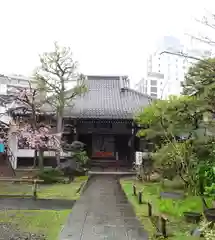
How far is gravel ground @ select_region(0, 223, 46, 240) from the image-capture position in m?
7.35

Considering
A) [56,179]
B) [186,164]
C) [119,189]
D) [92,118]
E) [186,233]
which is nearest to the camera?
[186,233]

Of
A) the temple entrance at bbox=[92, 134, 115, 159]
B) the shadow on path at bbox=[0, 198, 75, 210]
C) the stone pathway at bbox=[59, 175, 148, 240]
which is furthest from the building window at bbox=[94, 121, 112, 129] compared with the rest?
the shadow on path at bbox=[0, 198, 75, 210]

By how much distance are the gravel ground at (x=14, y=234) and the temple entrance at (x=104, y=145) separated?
18707 millimetres

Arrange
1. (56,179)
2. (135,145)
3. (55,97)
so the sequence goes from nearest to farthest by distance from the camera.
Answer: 1. (56,179)
2. (55,97)
3. (135,145)

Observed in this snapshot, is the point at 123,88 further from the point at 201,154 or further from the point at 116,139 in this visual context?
the point at 201,154

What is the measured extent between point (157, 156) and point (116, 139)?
14602mm

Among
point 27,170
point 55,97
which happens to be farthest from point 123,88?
point 27,170

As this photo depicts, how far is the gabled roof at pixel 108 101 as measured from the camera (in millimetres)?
24969

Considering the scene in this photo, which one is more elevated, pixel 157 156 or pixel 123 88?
pixel 123 88

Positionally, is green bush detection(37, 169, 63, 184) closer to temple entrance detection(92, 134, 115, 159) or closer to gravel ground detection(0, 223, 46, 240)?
temple entrance detection(92, 134, 115, 159)

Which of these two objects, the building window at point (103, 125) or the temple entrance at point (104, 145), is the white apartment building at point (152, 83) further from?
the building window at point (103, 125)

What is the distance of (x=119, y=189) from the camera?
15734mm

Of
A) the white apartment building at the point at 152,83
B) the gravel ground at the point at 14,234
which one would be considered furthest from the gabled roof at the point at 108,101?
the white apartment building at the point at 152,83

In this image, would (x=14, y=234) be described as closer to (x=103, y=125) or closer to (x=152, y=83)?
(x=103, y=125)
